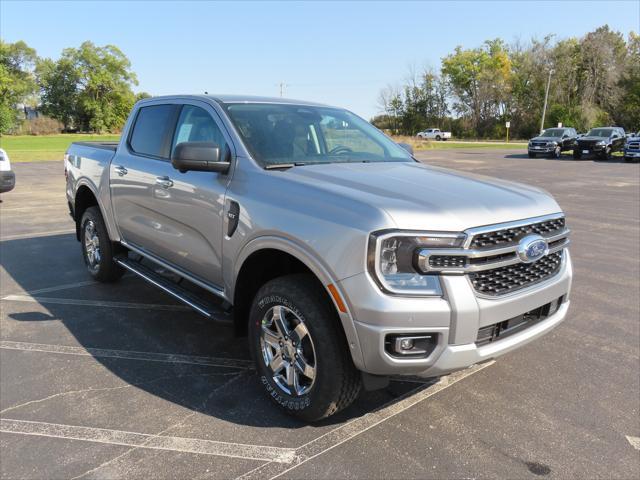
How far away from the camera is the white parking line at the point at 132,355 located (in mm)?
3789

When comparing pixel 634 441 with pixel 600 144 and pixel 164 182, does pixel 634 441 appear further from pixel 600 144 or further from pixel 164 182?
pixel 600 144

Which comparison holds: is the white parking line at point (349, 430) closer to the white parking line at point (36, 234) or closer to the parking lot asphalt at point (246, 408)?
the parking lot asphalt at point (246, 408)

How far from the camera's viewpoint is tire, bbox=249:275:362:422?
2.68m

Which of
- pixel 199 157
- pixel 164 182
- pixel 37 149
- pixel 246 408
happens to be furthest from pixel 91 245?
pixel 37 149

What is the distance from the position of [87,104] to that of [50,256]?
87797mm

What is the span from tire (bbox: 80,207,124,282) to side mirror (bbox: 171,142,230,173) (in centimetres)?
243

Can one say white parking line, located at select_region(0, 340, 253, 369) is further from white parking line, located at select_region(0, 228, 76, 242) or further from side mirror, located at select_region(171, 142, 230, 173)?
white parking line, located at select_region(0, 228, 76, 242)

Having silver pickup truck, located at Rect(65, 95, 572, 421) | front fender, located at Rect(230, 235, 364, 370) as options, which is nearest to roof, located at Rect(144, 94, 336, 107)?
silver pickup truck, located at Rect(65, 95, 572, 421)

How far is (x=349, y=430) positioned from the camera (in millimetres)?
2939

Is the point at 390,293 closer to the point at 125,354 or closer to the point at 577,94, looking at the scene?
the point at 125,354

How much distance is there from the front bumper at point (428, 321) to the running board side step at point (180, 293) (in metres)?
1.28

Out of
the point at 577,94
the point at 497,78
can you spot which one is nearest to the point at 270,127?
the point at 577,94

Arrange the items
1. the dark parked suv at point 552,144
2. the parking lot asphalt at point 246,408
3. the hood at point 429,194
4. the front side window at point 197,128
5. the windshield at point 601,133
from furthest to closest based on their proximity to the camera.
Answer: the dark parked suv at point 552,144, the windshield at point 601,133, the front side window at point 197,128, the parking lot asphalt at point 246,408, the hood at point 429,194

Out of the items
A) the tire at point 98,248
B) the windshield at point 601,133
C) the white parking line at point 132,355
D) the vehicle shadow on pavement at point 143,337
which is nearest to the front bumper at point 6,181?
the vehicle shadow on pavement at point 143,337
